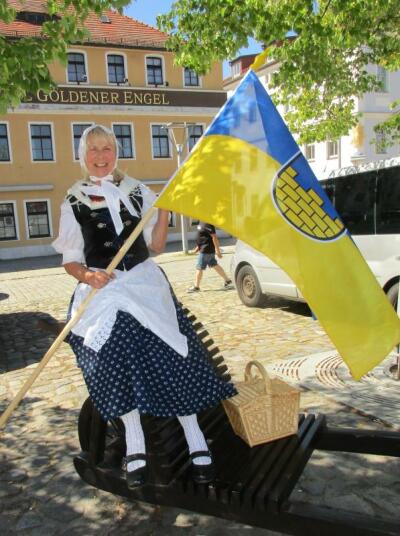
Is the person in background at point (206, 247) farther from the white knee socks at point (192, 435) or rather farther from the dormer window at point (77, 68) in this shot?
the dormer window at point (77, 68)

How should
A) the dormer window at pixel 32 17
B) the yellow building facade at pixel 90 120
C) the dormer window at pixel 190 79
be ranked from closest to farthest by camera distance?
the yellow building facade at pixel 90 120
the dormer window at pixel 32 17
the dormer window at pixel 190 79

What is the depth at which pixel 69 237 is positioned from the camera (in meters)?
2.79

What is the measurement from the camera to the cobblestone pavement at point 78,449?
9.48 ft

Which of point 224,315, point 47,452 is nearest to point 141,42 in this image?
point 224,315

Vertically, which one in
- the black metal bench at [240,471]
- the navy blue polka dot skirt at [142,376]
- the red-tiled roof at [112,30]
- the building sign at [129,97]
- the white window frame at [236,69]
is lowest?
the black metal bench at [240,471]

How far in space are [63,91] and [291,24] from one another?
21.8 m

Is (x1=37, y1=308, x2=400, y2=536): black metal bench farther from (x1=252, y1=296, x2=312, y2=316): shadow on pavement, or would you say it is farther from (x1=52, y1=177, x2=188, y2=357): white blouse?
(x1=252, y1=296, x2=312, y2=316): shadow on pavement

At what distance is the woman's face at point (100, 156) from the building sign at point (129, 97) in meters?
23.7

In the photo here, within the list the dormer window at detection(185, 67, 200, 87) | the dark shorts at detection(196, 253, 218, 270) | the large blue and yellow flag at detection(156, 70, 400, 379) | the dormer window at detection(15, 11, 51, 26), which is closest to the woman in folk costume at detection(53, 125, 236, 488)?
the large blue and yellow flag at detection(156, 70, 400, 379)

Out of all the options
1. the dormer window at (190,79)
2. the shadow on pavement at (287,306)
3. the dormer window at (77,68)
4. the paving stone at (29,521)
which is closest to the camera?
the paving stone at (29,521)

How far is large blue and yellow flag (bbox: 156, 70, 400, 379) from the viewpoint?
2504mm

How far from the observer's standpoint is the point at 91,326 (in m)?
2.61

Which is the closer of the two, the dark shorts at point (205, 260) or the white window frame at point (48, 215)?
the dark shorts at point (205, 260)

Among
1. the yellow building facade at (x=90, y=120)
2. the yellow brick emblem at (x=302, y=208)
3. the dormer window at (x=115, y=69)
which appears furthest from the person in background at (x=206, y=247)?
the dormer window at (x=115, y=69)
